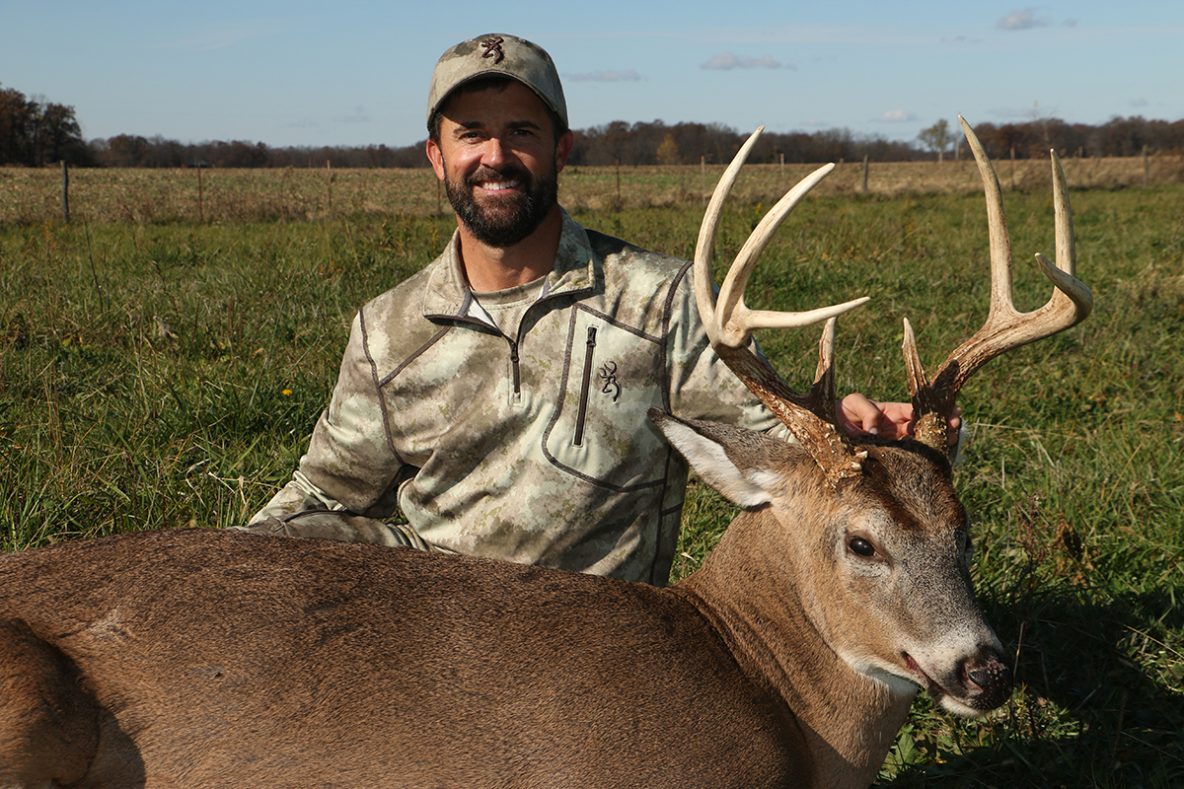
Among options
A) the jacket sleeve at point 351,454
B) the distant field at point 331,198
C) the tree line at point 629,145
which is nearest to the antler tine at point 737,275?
the jacket sleeve at point 351,454

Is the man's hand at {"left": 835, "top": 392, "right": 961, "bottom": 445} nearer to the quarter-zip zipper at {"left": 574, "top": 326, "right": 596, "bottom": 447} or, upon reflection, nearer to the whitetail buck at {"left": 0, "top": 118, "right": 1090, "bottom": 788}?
the whitetail buck at {"left": 0, "top": 118, "right": 1090, "bottom": 788}

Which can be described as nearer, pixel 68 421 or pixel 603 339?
pixel 603 339

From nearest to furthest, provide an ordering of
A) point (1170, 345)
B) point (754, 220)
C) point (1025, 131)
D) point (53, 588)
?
point (53, 588) → point (1170, 345) → point (754, 220) → point (1025, 131)

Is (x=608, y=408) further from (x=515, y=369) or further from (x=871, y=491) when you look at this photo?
(x=871, y=491)

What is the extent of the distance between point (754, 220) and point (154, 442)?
7.94 metres

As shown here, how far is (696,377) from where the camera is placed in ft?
12.9

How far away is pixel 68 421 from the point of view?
18.0 feet

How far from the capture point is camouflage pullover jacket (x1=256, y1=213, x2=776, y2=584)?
3938mm

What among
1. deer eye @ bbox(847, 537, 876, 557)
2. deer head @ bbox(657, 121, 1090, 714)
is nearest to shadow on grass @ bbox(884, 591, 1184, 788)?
deer head @ bbox(657, 121, 1090, 714)

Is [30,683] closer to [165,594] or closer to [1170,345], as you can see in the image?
[165,594]

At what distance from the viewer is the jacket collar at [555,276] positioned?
4051 millimetres

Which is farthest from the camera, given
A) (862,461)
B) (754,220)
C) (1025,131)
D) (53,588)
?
(1025,131)

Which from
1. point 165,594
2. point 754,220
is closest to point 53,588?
point 165,594

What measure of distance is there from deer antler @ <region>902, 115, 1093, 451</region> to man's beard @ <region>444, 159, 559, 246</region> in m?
1.40
